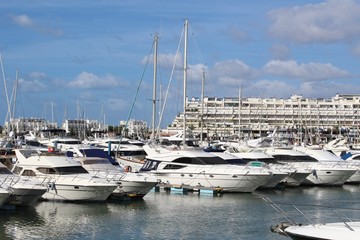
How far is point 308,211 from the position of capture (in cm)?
3562

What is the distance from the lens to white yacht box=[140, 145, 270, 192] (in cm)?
4197

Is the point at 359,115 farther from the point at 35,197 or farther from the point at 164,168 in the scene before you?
the point at 35,197

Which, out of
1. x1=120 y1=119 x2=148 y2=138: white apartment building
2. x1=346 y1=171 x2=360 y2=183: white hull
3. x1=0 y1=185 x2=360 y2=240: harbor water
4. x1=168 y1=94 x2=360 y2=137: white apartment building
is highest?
x1=168 y1=94 x2=360 y2=137: white apartment building

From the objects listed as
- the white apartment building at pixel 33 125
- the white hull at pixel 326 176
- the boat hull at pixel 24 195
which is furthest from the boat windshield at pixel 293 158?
the white apartment building at pixel 33 125

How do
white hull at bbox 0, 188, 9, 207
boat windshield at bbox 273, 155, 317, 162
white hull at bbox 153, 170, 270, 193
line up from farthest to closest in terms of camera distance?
boat windshield at bbox 273, 155, 317, 162 < white hull at bbox 153, 170, 270, 193 < white hull at bbox 0, 188, 9, 207

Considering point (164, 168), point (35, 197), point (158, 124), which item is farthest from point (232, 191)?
point (158, 124)

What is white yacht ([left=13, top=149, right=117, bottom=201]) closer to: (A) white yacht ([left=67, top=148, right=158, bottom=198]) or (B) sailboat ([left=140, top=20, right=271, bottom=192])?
(A) white yacht ([left=67, top=148, right=158, bottom=198])

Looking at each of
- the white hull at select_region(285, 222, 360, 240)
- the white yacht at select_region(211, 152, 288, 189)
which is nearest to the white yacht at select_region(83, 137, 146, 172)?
the white yacht at select_region(211, 152, 288, 189)

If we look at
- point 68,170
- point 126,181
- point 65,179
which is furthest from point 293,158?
point 65,179

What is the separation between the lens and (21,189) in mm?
31719

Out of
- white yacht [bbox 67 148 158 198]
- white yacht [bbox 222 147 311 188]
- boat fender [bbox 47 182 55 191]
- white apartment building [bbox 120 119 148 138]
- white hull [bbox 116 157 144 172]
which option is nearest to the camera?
→ boat fender [bbox 47 182 55 191]

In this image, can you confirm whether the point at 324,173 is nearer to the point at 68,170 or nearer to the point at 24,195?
the point at 68,170

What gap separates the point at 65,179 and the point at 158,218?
5.65 m

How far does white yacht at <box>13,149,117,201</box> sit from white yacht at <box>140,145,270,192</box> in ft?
26.3
